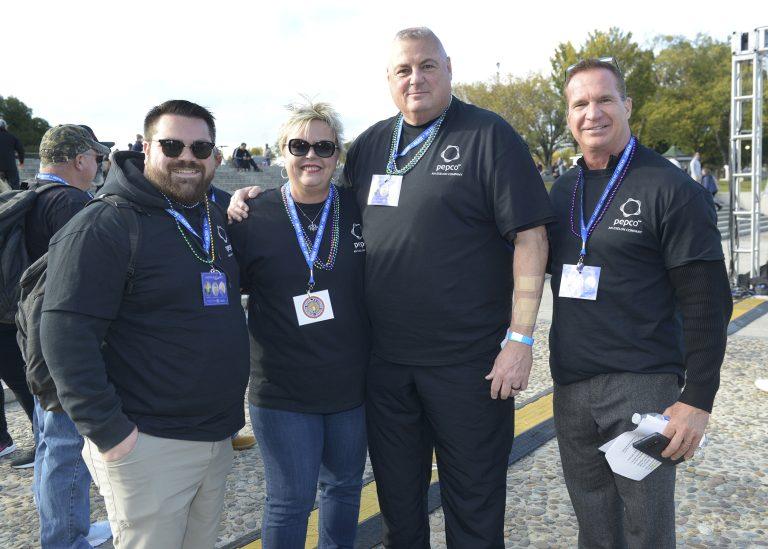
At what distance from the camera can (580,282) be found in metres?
2.35

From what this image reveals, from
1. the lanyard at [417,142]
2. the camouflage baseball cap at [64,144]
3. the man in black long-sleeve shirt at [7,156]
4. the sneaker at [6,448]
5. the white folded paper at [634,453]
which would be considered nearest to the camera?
the white folded paper at [634,453]

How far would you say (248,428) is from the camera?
466 centimetres

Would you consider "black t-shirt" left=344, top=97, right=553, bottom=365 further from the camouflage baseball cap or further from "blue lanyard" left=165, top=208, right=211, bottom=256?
the camouflage baseball cap

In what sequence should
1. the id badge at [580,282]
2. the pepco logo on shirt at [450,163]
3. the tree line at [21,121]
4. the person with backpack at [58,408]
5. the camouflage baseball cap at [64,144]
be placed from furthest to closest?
the tree line at [21,121] → the camouflage baseball cap at [64,144] → the person with backpack at [58,408] → the pepco logo on shirt at [450,163] → the id badge at [580,282]

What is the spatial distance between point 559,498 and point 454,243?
1.86m

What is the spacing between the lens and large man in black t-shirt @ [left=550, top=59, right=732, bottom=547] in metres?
2.19

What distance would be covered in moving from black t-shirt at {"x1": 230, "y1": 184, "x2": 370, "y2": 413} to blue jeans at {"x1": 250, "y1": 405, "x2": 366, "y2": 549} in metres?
0.08

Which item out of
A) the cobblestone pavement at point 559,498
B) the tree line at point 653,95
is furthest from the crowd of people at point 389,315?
the tree line at point 653,95

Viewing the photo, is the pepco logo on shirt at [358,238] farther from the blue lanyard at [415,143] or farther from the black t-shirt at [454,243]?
the blue lanyard at [415,143]

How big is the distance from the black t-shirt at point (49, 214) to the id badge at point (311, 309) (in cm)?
160

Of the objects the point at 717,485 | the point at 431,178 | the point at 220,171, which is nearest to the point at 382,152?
the point at 431,178

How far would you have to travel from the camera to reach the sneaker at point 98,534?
3.12 meters

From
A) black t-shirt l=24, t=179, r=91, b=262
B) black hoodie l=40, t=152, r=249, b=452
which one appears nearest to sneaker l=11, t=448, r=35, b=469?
black t-shirt l=24, t=179, r=91, b=262

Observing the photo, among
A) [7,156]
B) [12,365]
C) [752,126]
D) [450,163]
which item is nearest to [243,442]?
[12,365]
